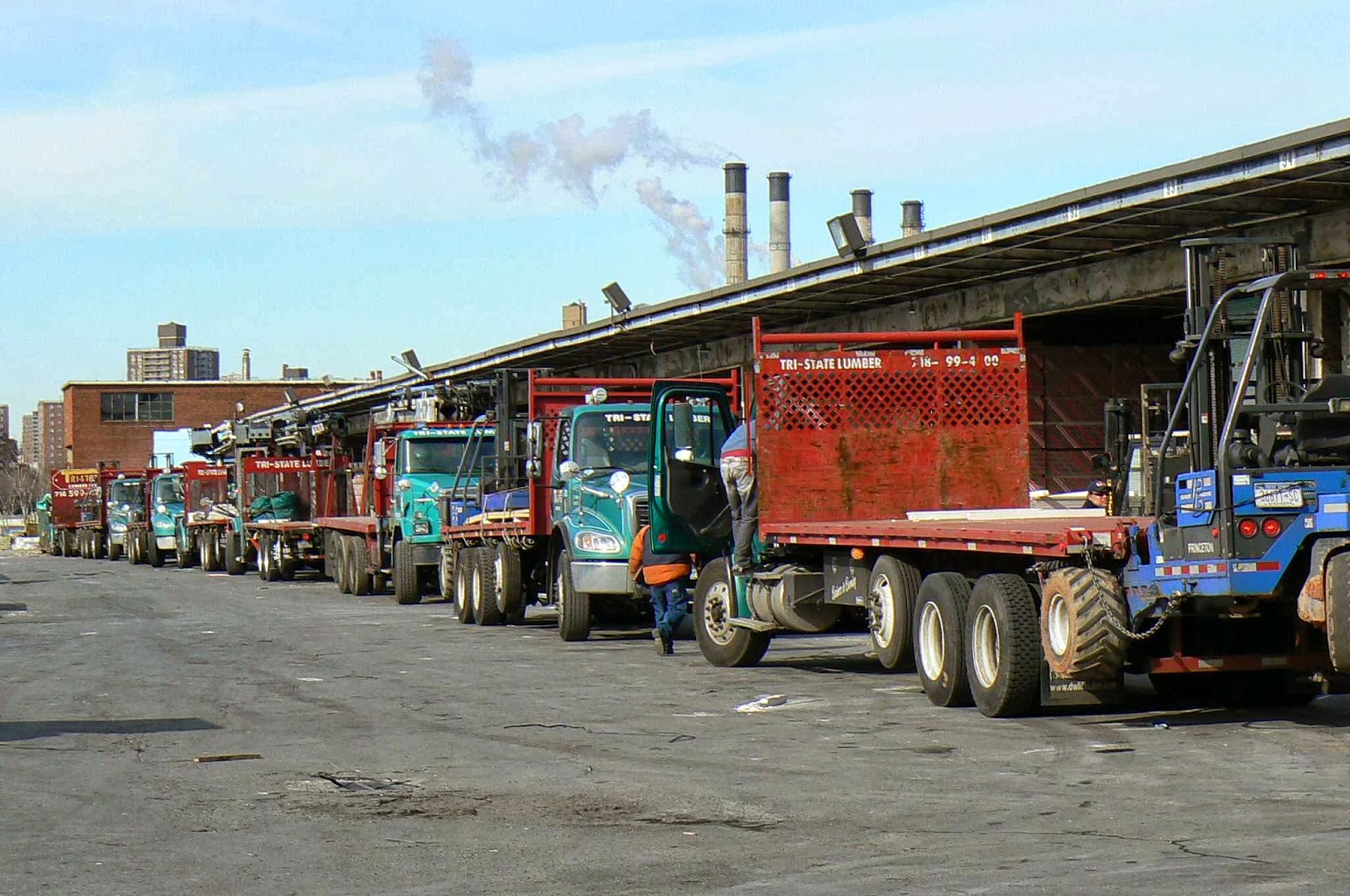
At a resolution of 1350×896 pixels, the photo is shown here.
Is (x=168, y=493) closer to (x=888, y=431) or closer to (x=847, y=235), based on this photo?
(x=847, y=235)

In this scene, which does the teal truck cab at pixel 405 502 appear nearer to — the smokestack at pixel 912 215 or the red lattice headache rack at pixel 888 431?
the red lattice headache rack at pixel 888 431

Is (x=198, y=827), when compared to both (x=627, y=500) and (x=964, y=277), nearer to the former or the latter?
(x=627, y=500)

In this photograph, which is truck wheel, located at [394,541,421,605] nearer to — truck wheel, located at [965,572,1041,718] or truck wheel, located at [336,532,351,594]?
truck wheel, located at [336,532,351,594]

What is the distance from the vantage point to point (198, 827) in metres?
8.61

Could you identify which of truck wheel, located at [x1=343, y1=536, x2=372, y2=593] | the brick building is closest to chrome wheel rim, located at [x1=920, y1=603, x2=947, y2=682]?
truck wheel, located at [x1=343, y1=536, x2=372, y2=593]

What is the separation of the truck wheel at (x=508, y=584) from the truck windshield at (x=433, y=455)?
21.6ft

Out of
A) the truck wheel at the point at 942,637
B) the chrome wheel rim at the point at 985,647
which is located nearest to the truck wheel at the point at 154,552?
the truck wheel at the point at 942,637

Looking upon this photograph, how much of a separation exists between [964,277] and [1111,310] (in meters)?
3.01

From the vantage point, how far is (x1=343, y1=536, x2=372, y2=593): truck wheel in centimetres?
3147

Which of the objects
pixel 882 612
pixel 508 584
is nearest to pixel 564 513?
pixel 508 584

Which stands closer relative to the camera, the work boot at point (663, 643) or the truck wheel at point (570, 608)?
the work boot at point (663, 643)

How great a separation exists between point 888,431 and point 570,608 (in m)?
5.54

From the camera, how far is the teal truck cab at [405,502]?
28.5 m

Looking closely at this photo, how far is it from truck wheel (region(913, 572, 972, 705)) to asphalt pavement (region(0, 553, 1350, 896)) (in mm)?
164
